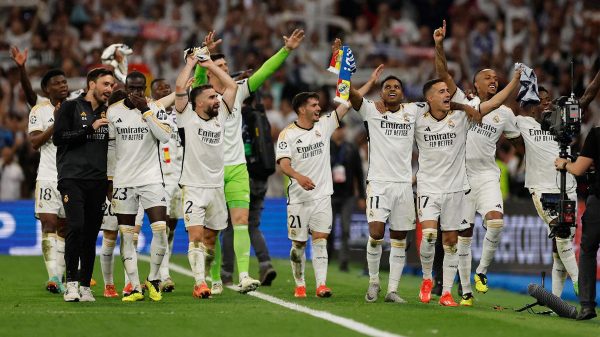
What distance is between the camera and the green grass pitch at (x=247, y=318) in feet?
40.2

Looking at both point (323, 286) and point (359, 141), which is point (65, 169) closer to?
point (323, 286)

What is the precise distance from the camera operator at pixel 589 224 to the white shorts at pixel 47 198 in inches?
263

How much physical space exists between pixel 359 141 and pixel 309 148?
10559 millimetres

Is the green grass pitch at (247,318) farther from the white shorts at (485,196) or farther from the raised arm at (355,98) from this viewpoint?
the raised arm at (355,98)

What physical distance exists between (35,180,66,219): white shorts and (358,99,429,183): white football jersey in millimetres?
4129

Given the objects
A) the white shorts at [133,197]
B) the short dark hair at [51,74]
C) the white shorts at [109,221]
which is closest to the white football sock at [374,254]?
the white shorts at [133,197]

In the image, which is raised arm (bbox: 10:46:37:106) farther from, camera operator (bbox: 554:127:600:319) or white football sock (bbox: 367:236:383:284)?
camera operator (bbox: 554:127:600:319)

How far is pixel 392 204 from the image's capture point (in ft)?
51.6

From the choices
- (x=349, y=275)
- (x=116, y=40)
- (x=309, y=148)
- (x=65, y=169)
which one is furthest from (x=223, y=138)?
(x=116, y=40)

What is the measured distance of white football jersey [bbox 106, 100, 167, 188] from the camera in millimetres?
15242

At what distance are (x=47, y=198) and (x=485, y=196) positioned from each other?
553 centimetres

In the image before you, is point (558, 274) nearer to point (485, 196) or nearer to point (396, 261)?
point (485, 196)

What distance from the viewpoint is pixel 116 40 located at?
2911 centimetres

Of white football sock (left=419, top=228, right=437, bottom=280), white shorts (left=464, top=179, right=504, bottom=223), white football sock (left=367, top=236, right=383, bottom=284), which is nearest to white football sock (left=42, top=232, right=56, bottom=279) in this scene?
white football sock (left=367, top=236, right=383, bottom=284)
